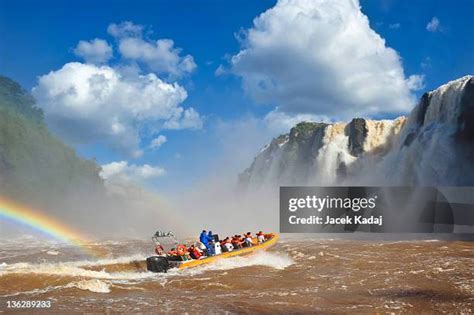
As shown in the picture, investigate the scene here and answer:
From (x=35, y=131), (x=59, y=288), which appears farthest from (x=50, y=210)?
(x=59, y=288)

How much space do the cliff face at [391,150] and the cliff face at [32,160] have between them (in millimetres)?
26940

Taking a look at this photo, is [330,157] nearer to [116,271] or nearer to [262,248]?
[262,248]

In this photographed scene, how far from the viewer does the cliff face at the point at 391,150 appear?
32.2m

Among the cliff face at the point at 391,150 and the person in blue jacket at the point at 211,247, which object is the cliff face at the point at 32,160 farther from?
the person in blue jacket at the point at 211,247

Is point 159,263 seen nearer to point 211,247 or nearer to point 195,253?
point 195,253

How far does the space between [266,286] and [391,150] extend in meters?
33.2

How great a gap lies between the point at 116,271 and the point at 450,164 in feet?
84.7

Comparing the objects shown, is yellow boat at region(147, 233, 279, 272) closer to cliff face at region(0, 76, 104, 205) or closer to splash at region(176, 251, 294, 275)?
splash at region(176, 251, 294, 275)

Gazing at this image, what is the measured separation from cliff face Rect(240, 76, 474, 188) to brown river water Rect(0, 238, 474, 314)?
13914mm

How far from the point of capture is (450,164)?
32844 millimetres

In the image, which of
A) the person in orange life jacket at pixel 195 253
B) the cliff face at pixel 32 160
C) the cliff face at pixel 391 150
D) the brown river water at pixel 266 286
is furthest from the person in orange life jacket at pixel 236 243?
the cliff face at pixel 32 160

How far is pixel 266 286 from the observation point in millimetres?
13695

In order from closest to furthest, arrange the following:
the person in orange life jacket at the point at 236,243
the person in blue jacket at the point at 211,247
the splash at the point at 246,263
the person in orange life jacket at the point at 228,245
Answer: the splash at the point at 246,263, the person in blue jacket at the point at 211,247, the person in orange life jacket at the point at 228,245, the person in orange life jacket at the point at 236,243

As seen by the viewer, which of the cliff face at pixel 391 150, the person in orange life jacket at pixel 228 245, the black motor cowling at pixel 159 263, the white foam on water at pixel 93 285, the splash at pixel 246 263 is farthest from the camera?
the cliff face at pixel 391 150
